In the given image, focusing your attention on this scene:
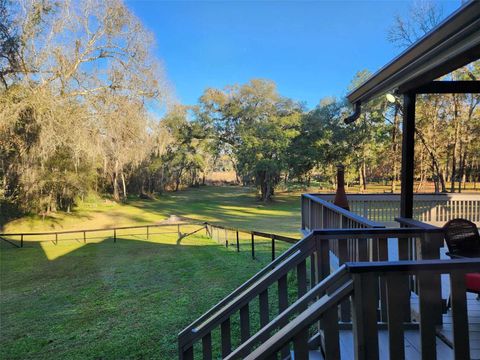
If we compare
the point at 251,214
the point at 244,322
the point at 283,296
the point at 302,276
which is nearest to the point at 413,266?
the point at 302,276

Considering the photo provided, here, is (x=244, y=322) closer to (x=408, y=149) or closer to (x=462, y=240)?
(x=462, y=240)

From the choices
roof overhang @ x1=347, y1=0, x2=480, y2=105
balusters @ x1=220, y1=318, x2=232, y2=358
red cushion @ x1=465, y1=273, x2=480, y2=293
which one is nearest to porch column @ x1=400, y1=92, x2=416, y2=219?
roof overhang @ x1=347, y1=0, x2=480, y2=105

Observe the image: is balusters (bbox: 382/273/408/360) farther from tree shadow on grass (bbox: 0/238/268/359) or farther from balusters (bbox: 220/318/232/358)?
tree shadow on grass (bbox: 0/238/268/359)

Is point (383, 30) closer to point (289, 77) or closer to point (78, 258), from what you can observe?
point (289, 77)

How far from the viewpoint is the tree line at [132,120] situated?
10.0 metres

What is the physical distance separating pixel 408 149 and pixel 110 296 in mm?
5113

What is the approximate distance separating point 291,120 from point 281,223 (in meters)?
9.18

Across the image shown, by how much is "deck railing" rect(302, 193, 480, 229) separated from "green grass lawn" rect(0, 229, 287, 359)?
2334mm

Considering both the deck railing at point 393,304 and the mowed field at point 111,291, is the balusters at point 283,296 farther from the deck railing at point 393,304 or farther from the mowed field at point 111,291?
the mowed field at point 111,291

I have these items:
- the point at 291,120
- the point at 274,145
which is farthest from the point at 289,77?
the point at 274,145

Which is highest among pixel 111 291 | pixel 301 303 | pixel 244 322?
pixel 301 303

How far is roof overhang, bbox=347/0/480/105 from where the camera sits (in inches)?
69.1

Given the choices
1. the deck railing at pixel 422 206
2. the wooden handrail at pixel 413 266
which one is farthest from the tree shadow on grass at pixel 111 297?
the wooden handrail at pixel 413 266

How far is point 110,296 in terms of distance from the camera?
5668 mm
